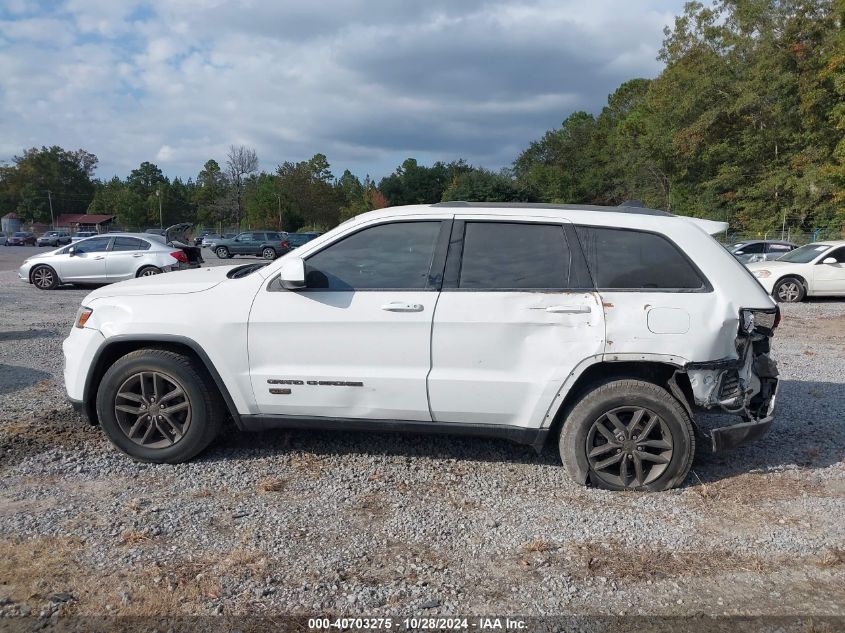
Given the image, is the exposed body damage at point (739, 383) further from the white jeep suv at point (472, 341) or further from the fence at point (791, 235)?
the fence at point (791, 235)

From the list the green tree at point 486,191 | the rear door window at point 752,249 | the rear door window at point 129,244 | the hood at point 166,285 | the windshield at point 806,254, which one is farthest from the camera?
the green tree at point 486,191

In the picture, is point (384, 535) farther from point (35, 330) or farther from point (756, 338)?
point (35, 330)

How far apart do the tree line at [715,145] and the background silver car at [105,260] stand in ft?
91.4

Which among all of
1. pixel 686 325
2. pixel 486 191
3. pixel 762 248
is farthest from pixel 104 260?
pixel 486 191

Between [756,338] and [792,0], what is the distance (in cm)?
4102

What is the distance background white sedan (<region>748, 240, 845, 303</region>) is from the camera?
1514 cm

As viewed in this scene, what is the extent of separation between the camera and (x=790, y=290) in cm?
1536

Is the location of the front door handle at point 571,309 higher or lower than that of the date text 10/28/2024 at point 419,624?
higher

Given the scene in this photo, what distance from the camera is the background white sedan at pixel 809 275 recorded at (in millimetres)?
15141

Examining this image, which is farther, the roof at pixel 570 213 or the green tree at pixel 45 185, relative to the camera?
the green tree at pixel 45 185

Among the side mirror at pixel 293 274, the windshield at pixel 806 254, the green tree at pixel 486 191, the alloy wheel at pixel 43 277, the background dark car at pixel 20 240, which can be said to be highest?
the green tree at pixel 486 191

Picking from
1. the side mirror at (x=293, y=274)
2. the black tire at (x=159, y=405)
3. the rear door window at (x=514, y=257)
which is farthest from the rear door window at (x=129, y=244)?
the rear door window at (x=514, y=257)

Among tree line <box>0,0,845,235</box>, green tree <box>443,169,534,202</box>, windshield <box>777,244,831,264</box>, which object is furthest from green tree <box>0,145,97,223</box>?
windshield <box>777,244,831,264</box>

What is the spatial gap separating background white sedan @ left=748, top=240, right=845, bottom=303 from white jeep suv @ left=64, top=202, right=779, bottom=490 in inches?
491
